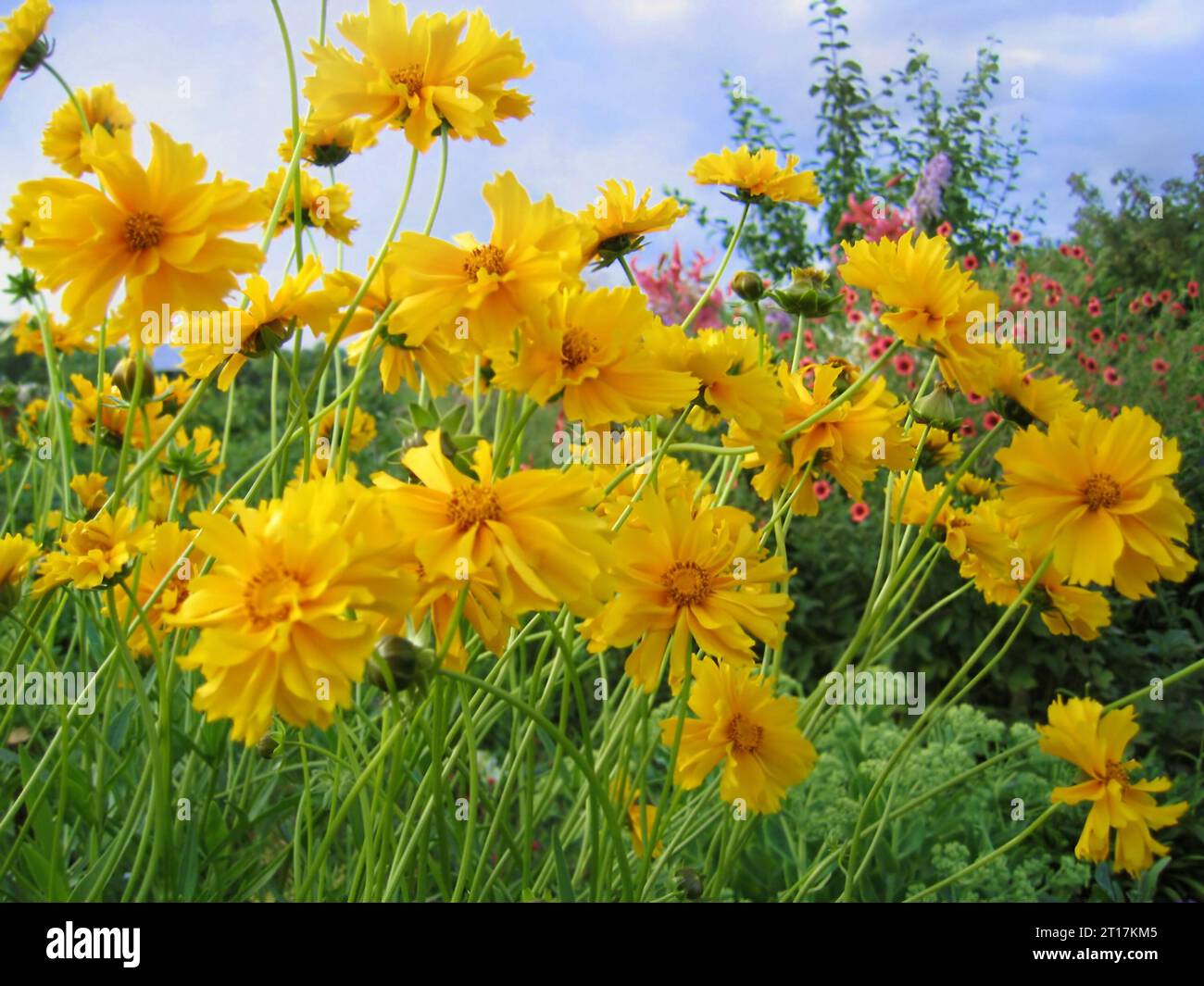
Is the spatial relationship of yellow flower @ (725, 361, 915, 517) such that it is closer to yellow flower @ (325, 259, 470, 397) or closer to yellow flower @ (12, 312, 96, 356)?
yellow flower @ (325, 259, 470, 397)

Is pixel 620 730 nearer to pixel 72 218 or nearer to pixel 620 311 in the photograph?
pixel 620 311

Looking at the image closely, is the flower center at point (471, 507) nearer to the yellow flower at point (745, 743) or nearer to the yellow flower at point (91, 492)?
the yellow flower at point (745, 743)

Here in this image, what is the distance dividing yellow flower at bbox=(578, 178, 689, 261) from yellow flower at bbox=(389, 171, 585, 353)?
184mm

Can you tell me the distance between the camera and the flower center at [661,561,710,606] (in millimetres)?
649

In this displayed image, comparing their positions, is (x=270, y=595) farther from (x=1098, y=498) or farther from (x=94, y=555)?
(x=1098, y=498)

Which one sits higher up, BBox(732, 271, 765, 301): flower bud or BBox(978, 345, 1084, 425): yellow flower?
BBox(732, 271, 765, 301): flower bud

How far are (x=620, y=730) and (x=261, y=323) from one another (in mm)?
432

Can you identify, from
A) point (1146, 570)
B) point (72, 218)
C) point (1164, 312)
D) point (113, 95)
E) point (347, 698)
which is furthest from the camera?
point (1164, 312)

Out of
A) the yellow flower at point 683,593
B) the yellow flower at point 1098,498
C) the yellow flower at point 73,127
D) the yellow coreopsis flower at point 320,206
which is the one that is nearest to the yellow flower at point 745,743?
the yellow flower at point 683,593

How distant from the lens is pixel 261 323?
685 millimetres

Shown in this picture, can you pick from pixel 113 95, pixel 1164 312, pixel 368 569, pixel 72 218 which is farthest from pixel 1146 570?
pixel 1164 312

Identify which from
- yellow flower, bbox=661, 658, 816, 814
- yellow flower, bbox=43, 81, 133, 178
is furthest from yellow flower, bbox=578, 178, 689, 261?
yellow flower, bbox=43, 81, 133, 178

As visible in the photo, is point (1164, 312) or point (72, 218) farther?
point (1164, 312)
